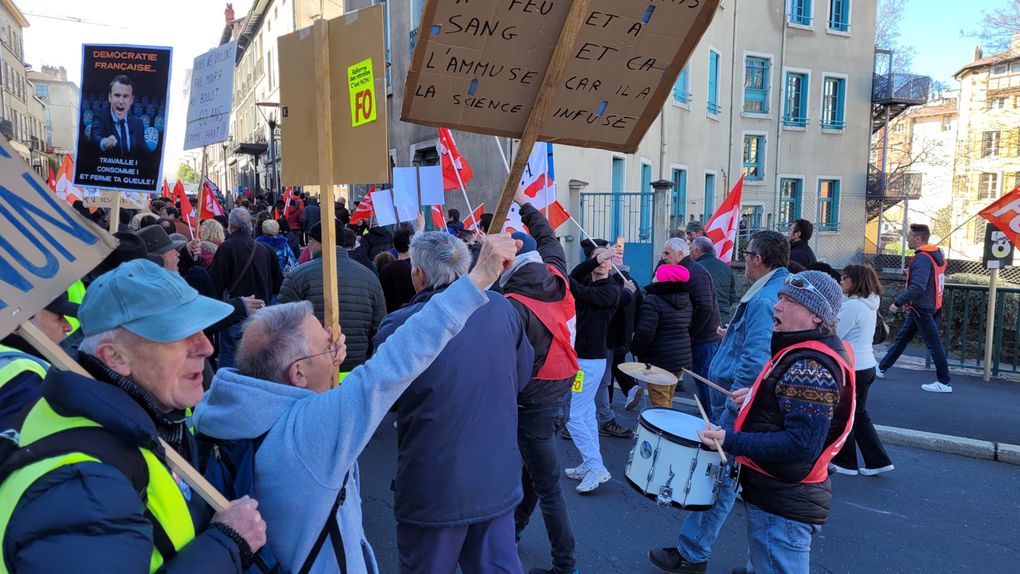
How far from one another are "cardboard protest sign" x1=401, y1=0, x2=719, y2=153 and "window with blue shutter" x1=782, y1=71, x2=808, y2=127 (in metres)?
23.5

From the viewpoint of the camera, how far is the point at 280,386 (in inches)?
69.2

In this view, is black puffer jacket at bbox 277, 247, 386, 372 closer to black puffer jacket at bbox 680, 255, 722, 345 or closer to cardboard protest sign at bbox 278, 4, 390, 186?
cardboard protest sign at bbox 278, 4, 390, 186

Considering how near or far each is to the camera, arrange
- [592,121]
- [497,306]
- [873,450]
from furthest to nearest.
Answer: [873,450], [497,306], [592,121]

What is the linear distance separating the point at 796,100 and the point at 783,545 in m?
24.3

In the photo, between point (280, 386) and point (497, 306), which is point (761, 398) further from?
point (280, 386)

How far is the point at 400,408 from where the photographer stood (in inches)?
104

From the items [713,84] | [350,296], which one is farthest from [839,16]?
[350,296]

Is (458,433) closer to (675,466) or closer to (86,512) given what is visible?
(675,466)

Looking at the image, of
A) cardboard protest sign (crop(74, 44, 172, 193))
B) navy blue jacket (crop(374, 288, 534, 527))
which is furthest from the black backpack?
cardboard protest sign (crop(74, 44, 172, 193))

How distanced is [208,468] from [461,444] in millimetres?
1039

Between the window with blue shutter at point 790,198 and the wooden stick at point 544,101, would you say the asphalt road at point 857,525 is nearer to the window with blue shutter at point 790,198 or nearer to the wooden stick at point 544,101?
the wooden stick at point 544,101

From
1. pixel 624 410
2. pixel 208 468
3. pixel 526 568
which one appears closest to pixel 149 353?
pixel 208 468

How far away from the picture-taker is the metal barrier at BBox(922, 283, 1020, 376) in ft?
28.8

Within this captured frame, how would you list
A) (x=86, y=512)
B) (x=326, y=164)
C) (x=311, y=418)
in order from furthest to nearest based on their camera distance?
(x=326, y=164), (x=311, y=418), (x=86, y=512)
